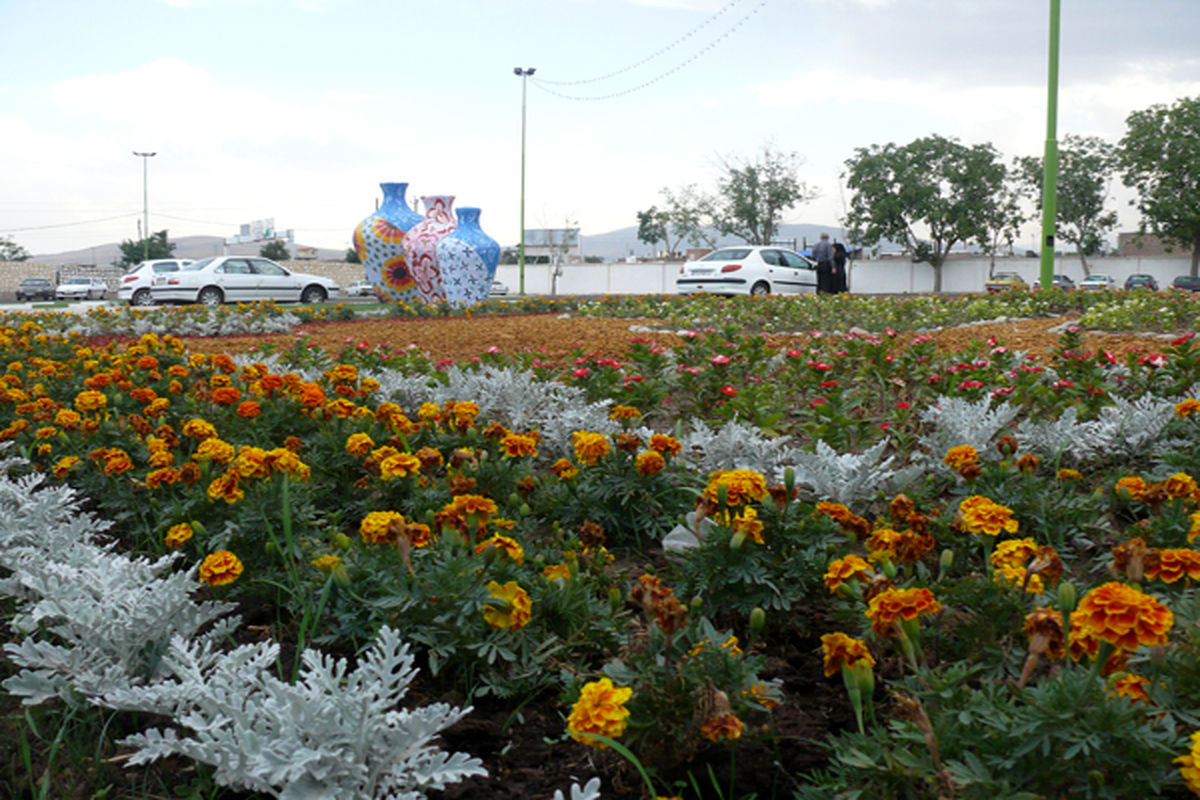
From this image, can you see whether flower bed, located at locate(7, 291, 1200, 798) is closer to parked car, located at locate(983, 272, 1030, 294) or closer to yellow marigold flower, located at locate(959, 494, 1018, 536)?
yellow marigold flower, located at locate(959, 494, 1018, 536)

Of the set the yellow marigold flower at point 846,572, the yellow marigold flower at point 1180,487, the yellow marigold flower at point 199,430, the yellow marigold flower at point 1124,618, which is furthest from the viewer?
the yellow marigold flower at point 199,430

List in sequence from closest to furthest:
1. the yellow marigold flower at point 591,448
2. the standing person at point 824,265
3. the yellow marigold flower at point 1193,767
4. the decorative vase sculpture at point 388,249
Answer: the yellow marigold flower at point 1193,767
the yellow marigold flower at point 591,448
the decorative vase sculpture at point 388,249
the standing person at point 824,265

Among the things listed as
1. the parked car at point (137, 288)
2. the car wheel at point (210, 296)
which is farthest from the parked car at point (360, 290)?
the car wheel at point (210, 296)

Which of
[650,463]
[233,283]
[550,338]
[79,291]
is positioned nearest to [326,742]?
[650,463]

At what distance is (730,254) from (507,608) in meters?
18.3

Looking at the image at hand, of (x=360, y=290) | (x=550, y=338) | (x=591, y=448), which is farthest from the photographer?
(x=360, y=290)

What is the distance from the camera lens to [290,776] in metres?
1.43

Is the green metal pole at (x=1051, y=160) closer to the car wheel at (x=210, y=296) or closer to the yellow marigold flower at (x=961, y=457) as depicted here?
the yellow marigold flower at (x=961, y=457)

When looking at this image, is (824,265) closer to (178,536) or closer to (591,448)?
(591,448)

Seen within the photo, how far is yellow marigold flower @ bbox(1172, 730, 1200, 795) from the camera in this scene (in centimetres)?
119

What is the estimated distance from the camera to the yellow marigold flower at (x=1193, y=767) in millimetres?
1191

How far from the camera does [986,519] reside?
205 cm

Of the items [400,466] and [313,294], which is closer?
[400,466]

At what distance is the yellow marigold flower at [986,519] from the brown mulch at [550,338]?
378 centimetres
